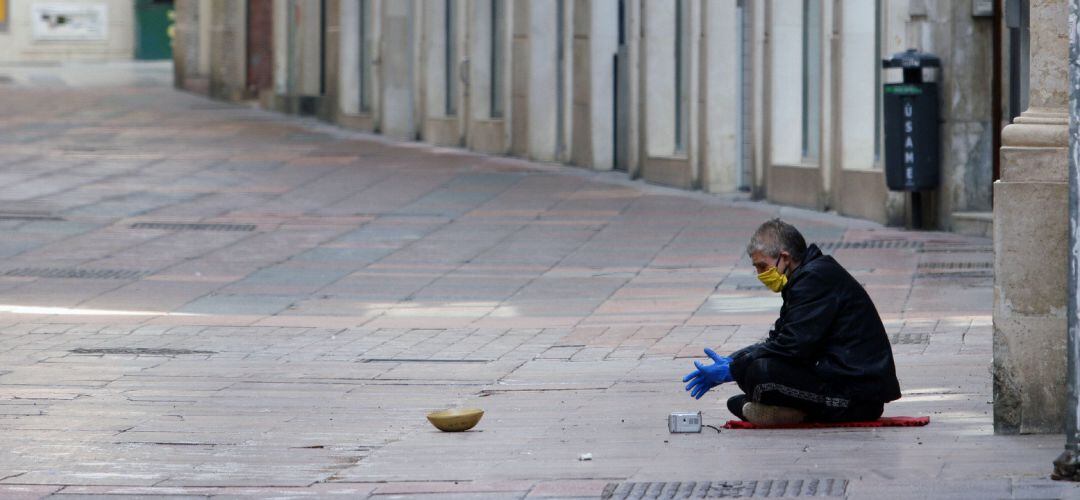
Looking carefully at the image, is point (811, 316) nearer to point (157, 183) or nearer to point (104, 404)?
point (104, 404)

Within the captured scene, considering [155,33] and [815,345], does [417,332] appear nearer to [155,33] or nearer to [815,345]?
[815,345]

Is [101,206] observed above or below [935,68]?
below

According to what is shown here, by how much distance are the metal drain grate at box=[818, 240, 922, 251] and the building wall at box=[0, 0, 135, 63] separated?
1412 inches

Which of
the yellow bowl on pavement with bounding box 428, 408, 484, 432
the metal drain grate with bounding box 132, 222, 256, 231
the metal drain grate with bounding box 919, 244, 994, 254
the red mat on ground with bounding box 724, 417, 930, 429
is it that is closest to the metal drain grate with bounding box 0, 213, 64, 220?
the metal drain grate with bounding box 132, 222, 256, 231

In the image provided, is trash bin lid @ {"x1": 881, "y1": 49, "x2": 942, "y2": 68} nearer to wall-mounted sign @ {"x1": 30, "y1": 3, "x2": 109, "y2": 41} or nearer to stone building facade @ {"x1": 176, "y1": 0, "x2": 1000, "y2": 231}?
stone building facade @ {"x1": 176, "y1": 0, "x2": 1000, "y2": 231}

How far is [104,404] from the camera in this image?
9.72 m

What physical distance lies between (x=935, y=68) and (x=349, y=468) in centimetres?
1108

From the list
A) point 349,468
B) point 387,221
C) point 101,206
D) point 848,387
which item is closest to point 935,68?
point 387,221

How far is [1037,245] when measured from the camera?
25.3ft

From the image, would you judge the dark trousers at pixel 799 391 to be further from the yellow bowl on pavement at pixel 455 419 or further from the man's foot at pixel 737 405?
the yellow bowl on pavement at pixel 455 419

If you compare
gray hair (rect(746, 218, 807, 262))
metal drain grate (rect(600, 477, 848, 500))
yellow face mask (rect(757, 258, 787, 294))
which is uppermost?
gray hair (rect(746, 218, 807, 262))

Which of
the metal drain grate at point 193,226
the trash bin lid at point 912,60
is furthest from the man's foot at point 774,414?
the metal drain grate at point 193,226

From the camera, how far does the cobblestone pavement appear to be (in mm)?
7516

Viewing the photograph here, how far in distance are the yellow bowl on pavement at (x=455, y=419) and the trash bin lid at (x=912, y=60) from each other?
9722mm
